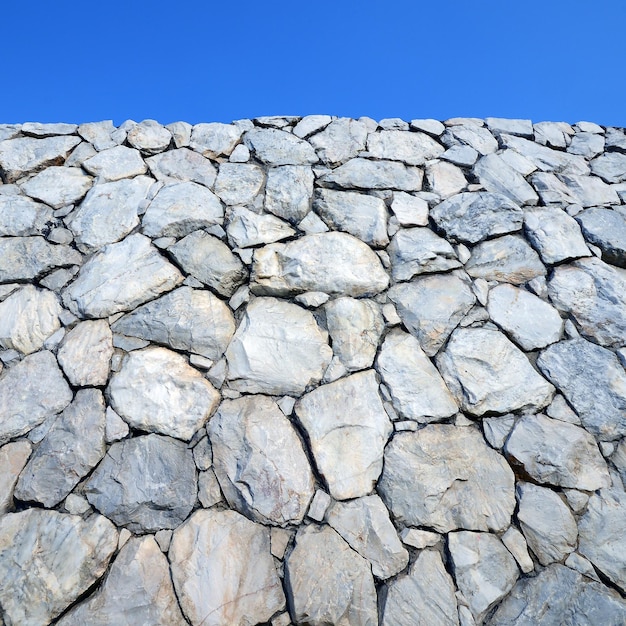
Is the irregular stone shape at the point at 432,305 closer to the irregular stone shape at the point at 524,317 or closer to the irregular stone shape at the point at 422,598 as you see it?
the irregular stone shape at the point at 524,317

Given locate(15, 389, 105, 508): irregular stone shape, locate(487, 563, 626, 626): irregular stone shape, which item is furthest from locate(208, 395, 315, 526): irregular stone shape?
locate(487, 563, 626, 626): irregular stone shape

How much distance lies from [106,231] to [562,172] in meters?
3.74

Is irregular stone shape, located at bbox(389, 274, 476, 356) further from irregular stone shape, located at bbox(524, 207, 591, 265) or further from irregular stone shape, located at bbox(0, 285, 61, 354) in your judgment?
irregular stone shape, located at bbox(0, 285, 61, 354)

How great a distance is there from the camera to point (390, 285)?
114 inches

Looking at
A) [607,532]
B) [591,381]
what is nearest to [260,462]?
[607,532]

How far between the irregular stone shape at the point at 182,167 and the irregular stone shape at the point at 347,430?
1.88m

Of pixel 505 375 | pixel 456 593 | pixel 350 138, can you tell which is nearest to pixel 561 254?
pixel 505 375

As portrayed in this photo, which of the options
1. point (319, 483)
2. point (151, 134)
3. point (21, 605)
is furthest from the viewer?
point (151, 134)

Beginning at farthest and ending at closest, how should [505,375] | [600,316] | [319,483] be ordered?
[600,316] < [505,375] < [319,483]

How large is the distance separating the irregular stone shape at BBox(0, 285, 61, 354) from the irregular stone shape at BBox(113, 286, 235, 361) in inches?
18.3

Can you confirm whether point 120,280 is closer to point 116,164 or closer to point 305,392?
point 116,164

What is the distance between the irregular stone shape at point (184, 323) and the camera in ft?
8.62

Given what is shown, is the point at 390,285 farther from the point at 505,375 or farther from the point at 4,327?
the point at 4,327

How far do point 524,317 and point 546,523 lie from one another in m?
1.21
